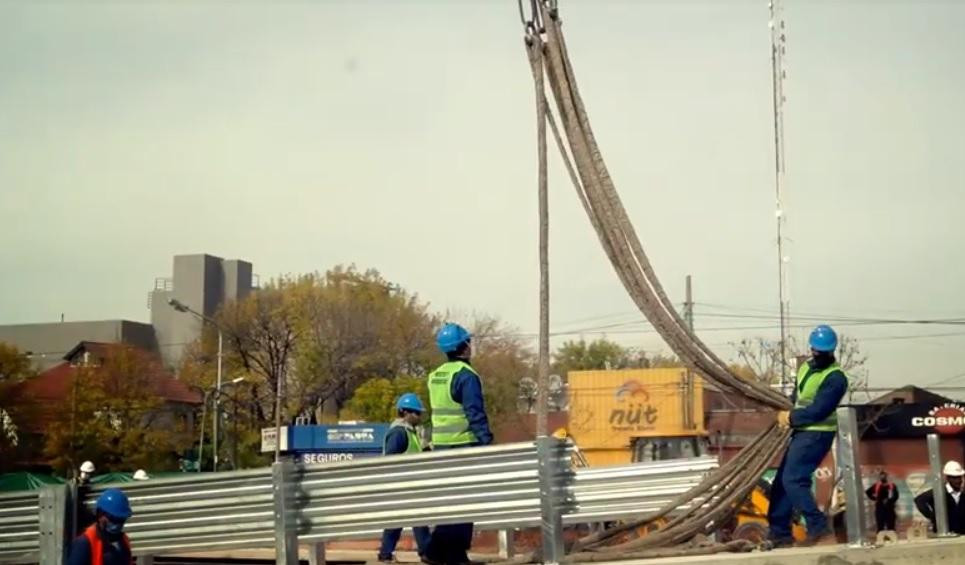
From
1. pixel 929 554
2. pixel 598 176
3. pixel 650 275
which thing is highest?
pixel 598 176

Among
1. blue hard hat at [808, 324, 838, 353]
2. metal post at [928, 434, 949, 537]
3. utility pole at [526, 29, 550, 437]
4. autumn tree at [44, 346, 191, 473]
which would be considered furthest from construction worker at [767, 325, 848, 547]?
autumn tree at [44, 346, 191, 473]

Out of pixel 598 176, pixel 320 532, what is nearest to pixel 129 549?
pixel 320 532

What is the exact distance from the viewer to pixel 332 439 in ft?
144

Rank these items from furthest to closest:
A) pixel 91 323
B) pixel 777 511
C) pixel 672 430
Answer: pixel 91 323, pixel 672 430, pixel 777 511

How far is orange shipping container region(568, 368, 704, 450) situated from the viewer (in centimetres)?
5088

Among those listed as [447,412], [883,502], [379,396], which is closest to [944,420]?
[379,396]

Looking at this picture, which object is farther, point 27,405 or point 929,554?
point 27,405

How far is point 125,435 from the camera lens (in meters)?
57.8

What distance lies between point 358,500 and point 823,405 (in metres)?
3.30

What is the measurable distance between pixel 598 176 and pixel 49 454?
4867 centimetres

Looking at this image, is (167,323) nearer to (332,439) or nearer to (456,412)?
(332,439)

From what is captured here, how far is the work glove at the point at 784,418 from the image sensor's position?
29.0 feet

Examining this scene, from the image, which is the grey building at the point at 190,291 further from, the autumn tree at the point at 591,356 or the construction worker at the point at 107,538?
the construction worker at the point at 107,538

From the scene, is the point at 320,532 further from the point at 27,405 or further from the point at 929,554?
the point at 27,405
